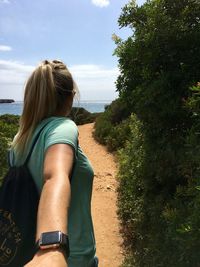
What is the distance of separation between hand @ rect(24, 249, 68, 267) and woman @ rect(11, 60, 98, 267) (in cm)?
23

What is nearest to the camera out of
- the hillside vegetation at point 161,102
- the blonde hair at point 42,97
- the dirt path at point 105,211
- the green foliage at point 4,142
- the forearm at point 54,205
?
the forearm at point 54,205

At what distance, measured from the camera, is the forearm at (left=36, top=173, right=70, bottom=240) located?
1.25 meters

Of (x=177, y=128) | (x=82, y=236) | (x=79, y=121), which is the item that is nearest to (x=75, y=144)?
(x=82, y=236)

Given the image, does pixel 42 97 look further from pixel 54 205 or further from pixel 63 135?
pixel 54 205

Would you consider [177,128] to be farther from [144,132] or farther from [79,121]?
[79,121]

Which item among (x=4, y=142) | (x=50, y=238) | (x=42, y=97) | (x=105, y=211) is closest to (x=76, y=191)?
(x=42, y=97)

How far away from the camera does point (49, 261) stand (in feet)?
3.69

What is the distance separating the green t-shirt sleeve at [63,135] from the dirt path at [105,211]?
189 inches

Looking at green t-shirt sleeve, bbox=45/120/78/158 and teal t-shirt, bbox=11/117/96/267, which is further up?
green t-shirt sleeve, bbox=45/120/78/158

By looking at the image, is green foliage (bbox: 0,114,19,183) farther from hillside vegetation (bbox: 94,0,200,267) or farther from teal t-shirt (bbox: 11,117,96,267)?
teal t-shirt (bbox: 11,117,96,267)

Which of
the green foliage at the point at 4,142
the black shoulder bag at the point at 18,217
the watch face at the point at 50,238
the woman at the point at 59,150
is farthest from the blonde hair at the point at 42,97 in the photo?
the green foliage at the point at 4,142

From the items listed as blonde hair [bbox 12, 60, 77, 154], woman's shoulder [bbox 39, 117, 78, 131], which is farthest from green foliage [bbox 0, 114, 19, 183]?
woman's shoulder [bbox 39, 117, 78, 131]

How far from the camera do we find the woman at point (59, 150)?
149 cm

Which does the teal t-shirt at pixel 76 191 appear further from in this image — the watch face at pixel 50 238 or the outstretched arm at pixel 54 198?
the watch face at pixel 50 238
